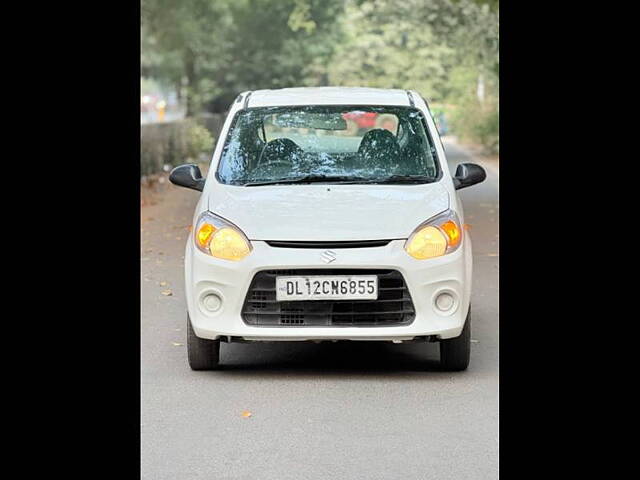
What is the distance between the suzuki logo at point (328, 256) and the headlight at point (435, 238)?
1.42 ft

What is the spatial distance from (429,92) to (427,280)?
2261 inches

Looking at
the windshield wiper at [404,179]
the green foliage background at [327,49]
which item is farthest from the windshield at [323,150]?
the green foliage background at [327,49]

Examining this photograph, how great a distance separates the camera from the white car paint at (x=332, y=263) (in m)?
7.84

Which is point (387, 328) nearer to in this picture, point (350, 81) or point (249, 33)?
point (249, 33)

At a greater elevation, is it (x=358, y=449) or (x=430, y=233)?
(x=430, y=233)

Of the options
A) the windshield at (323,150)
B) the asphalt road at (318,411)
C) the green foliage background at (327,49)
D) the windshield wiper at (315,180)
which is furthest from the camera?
the green foliage background at (327,49)

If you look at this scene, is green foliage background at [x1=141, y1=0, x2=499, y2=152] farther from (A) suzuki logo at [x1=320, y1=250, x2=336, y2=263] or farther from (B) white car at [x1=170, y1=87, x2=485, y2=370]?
(A) suzuki logo at [x1=320, y1=250, x2=336, y2=263]

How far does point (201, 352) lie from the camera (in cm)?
835

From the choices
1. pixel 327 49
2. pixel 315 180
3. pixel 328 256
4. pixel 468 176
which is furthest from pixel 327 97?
pixel 327 49

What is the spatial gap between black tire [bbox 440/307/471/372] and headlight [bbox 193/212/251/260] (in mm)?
1365

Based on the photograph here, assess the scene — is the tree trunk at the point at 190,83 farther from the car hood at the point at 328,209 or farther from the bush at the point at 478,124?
the car hood at the point at 328,209
